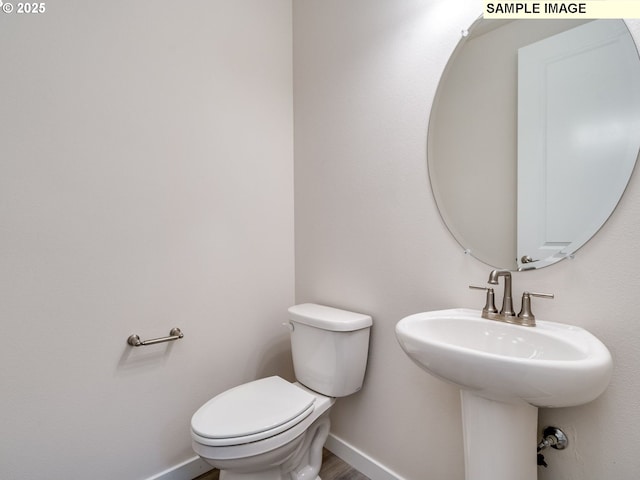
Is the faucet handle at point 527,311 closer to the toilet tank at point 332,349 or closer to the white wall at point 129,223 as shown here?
the toilet tank at point 332,349

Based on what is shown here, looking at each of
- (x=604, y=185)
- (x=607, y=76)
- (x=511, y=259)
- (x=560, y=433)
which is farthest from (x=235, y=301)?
(x=607, y=76)

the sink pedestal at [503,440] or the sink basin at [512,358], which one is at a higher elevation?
the sink basin at [512,358]

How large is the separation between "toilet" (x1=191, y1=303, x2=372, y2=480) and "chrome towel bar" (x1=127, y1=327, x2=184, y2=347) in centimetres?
31

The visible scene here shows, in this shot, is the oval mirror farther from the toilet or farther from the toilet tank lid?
the toilet

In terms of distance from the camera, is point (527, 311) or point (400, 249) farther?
point (400, 249)

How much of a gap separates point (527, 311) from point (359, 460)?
1.09 metres

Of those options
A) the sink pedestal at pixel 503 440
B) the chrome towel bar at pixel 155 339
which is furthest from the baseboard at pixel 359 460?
the chrome towel bar at pixel 155 339

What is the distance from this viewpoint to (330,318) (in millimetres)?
1373

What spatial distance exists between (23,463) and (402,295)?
148 centimetres

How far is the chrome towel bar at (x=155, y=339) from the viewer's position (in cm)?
127

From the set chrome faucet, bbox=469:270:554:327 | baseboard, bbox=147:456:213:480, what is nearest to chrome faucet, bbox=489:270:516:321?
chrome faucet, bbox=469:270:554:327

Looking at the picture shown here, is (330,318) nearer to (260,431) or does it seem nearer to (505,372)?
(260,431)

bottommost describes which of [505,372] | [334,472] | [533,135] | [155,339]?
[334,472]

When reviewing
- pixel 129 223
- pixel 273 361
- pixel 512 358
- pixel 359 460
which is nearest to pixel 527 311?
pixel 512 358
